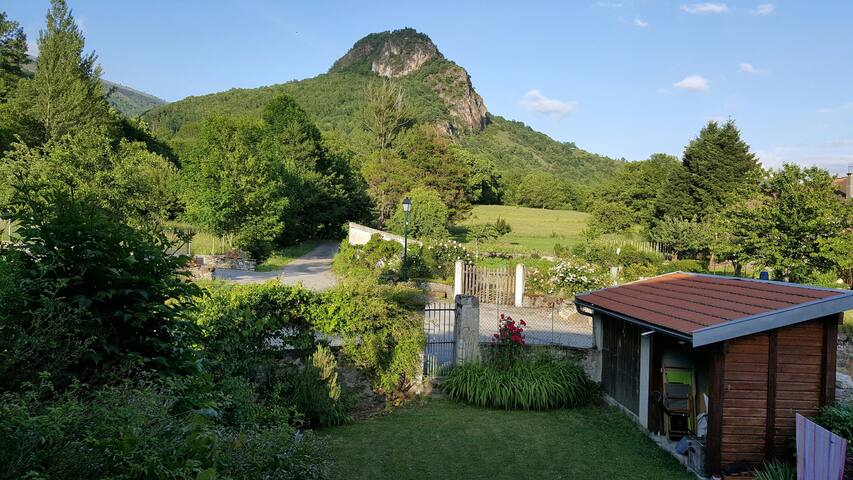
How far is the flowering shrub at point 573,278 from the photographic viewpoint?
20109mm

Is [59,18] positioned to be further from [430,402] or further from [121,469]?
[121,469]

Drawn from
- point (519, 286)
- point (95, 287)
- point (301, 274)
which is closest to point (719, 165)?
point (519, 286)

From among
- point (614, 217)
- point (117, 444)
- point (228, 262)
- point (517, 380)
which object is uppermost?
point (614, 217)

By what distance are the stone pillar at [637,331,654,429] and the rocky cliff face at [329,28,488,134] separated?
10831cm

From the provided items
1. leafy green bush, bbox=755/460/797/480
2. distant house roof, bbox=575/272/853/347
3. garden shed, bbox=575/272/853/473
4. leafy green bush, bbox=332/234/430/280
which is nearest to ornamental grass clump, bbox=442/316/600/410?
distant house roof, bbox=575/272/853/347

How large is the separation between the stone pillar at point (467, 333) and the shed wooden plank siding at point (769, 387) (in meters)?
5.07

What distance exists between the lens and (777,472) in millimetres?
6621

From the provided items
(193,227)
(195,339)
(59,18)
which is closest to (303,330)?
(195,339)

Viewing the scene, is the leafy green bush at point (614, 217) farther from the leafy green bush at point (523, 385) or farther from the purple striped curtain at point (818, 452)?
the purple striped curtain at point (818, 452)

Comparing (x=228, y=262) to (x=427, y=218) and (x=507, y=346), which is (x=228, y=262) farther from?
(x=507, y=346)

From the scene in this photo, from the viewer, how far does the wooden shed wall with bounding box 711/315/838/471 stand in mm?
7051

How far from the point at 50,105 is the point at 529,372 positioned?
41143 millimetres

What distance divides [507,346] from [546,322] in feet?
25.2

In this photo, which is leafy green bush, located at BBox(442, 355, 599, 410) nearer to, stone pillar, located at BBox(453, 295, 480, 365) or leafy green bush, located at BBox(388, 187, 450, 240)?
stone pillar, located at BBox(453, 295, 480, 365)
